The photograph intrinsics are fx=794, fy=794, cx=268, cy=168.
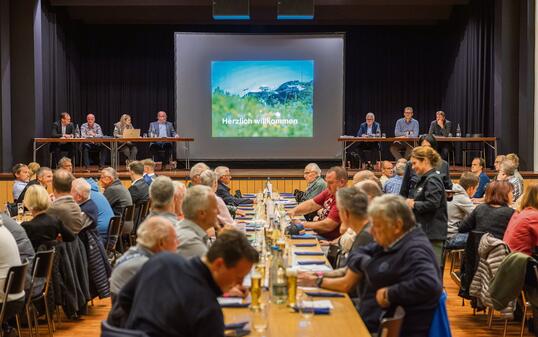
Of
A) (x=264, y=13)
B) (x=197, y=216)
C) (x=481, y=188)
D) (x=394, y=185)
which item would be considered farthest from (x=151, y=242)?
(x=264, y=13)

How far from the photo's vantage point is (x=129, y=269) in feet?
12.8

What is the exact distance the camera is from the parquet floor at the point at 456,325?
22.5 feet

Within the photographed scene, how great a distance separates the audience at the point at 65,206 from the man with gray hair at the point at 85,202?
12.5 inches

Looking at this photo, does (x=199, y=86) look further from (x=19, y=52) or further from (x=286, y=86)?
(x=19, y=52)

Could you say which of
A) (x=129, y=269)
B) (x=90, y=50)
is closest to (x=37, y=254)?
(x=129, y=269)

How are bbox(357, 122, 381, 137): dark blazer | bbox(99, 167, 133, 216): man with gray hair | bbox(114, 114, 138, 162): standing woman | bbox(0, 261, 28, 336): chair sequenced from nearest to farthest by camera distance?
bbox(0, 261, 28, 336): chair → bbox(99, 167, 133, 216): man with gray hair → bbox(114, 114, 138, 162): standing woman → bbox(357, 122, 381, 137): dark blazer

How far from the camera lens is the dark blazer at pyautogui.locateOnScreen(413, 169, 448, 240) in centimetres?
669

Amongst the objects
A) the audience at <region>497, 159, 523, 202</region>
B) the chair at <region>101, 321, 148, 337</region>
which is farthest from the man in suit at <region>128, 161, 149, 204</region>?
the chair at <region>101, 321, 148, 337</region>

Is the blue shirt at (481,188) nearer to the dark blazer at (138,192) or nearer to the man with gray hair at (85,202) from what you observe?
the dark blazer at (138,192)

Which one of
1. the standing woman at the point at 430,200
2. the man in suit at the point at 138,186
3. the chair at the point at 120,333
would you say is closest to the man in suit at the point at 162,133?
the man in suit at the point at 138,186

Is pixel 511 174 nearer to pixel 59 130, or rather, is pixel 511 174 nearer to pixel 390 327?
pixel 390 327

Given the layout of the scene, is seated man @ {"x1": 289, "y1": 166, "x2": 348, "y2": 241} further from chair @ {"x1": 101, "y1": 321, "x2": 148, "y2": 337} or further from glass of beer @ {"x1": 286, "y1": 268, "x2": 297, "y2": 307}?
chair @ {"x1": 101, "y1": 321, "x2": 148, "y2": 337}

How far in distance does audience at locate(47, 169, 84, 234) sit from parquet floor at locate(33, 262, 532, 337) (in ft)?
2.84

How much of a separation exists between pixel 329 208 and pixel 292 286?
395cm
